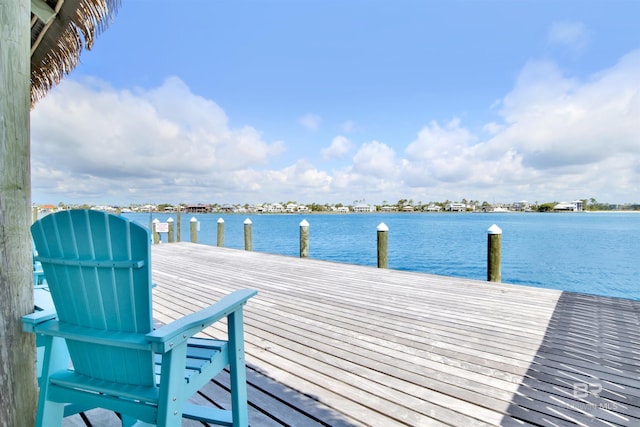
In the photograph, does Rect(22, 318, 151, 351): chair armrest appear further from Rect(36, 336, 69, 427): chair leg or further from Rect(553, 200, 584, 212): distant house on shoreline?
Rect(553, 200, 584, 212): distant house on shoreline

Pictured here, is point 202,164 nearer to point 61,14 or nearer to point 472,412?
point 61,14

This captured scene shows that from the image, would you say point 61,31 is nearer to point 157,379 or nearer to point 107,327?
point 107,327

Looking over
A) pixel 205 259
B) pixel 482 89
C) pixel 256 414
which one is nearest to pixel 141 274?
pixel 256 414

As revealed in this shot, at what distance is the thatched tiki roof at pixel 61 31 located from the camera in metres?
2.59

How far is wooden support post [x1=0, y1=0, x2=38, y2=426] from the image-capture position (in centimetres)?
88

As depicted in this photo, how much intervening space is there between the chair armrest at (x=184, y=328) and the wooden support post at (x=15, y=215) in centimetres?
44

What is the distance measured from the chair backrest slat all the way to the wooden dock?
62 centimetres

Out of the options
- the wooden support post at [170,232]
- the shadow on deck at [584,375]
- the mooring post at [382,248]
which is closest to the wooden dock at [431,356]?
the shadow on deck at [584,375]

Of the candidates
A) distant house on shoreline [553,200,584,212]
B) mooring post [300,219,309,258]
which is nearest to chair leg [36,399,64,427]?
mooring post [300,219,309,258]

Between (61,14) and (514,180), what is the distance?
4628 cm

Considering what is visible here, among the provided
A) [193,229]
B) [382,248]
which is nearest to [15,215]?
[382,248]

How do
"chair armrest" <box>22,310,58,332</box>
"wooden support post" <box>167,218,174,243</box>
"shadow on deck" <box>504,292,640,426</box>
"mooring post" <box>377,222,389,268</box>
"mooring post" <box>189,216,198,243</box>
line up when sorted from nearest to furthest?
"chair armrest" <box>22,310,58,332</box>
"shadow on deck" <box>504,292,640,426</box>
"mooring post" <box>377,222,389,268</box>
"mooring post" <box>189,216,198,243</box>
"wooden support post" <box>167,218,174,243</box>

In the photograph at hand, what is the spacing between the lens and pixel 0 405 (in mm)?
902

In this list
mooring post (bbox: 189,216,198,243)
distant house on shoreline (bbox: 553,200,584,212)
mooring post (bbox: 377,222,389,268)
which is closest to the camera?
mooring post (bbox: 377,222,389,268)
